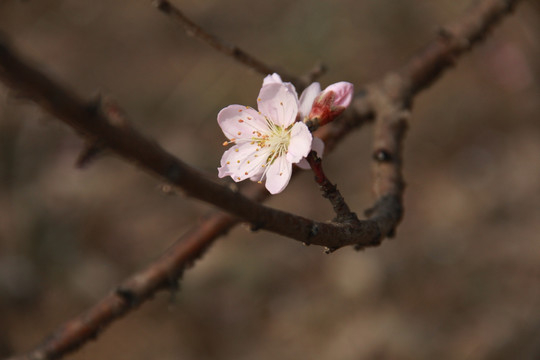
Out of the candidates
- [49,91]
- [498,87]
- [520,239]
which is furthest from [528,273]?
[49,91]

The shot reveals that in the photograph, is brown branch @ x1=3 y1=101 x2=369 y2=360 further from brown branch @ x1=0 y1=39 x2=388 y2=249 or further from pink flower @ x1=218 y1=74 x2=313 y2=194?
brown branch @ x1=0 y1=39 x2=388 y2=249

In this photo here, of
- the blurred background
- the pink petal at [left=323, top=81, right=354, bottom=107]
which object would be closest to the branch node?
the pink petal at [left=323, top=81, right=354, bottom=107]

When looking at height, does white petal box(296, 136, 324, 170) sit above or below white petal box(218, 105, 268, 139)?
above

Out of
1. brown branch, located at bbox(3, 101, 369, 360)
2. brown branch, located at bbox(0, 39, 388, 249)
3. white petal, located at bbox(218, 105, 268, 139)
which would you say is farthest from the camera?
brown branch, located at bbox(3, 101, 369, 360)

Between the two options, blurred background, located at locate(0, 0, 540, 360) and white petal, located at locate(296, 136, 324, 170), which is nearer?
white petal, located at locate(296, 136, 324, 170)

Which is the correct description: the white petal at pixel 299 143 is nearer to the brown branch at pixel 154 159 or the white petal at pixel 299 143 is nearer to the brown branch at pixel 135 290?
the brown branch at pixel 154 159

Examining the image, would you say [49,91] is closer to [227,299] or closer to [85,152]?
[85,152]
